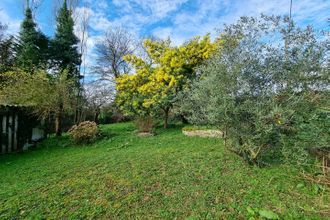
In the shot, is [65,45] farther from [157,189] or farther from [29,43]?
[157,189]

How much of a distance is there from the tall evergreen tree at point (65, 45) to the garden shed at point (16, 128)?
9991 mm

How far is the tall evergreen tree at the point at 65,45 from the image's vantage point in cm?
1795

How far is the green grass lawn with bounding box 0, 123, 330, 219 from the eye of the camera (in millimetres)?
3070

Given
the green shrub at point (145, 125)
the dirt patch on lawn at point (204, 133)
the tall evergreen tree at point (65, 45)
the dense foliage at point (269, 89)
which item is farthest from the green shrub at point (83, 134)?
the tall evergreen tree at point (65, 45)

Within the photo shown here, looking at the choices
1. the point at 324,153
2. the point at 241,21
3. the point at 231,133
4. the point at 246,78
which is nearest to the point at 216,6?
Result: the point at 241,21

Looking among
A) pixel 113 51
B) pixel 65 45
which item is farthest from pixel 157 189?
pixel 113 51

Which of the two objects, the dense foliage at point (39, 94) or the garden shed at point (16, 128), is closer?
the garden shed at point (16, 128)

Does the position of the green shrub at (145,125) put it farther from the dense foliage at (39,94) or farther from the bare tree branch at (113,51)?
the bare tree branch at (113,51)

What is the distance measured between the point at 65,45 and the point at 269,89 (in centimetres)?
1812

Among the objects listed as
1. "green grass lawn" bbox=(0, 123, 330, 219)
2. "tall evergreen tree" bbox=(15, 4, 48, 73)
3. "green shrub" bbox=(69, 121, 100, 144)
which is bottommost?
"green grass lawn" bbox=(0, 123, 330, 219)

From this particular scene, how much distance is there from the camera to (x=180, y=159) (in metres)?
5.25

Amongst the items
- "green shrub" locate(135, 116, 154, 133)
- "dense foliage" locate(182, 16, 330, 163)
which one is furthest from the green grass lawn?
"green shrub" locate(135, 116, 154, 133)

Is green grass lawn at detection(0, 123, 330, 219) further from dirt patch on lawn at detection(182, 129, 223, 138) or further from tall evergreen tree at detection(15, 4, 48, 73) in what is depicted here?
tall evergreen tree at detection(15, 4, 48, 73)

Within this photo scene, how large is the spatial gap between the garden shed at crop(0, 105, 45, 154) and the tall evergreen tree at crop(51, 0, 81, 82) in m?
9.99
